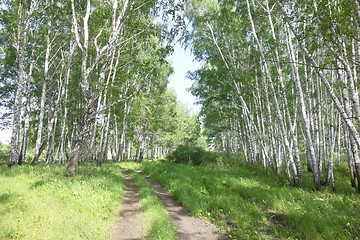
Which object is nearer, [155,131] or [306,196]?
[306,196]

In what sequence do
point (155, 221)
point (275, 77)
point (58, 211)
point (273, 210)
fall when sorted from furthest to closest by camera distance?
1. point (275, 77)
2. point (273, 210)
3. point (155, 221)
4. point (58, 211)

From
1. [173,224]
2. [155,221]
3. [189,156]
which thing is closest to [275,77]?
[189,156]

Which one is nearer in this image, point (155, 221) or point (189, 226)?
point (155, 221)

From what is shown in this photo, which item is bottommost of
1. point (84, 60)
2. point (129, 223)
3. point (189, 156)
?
point (129, 223)

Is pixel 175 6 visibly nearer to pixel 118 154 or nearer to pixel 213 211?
pixel 213 211

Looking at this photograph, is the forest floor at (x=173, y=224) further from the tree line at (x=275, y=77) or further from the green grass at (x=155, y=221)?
the tree line at (x=275, y=77)

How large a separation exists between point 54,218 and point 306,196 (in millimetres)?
7773

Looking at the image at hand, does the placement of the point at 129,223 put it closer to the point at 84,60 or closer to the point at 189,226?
the point at 189,226

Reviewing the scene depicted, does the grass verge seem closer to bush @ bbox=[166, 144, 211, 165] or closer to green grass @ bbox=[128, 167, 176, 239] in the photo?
green grass @ bbox=[128, 167, 176, 239]

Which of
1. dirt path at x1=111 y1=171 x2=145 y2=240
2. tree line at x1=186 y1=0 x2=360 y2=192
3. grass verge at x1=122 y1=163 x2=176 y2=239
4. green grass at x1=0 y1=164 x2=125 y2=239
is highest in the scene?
tree line at x1=186 y1=0 x2=360 y2=192

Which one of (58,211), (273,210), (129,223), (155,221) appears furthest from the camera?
(273,210)

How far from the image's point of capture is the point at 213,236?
452 centimetres

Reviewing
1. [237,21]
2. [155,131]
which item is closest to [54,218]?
[237,21]

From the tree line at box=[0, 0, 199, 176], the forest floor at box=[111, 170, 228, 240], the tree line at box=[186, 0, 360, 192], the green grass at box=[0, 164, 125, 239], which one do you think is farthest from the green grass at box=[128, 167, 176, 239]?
the tree line at box=[186, 0, 360, 192]
